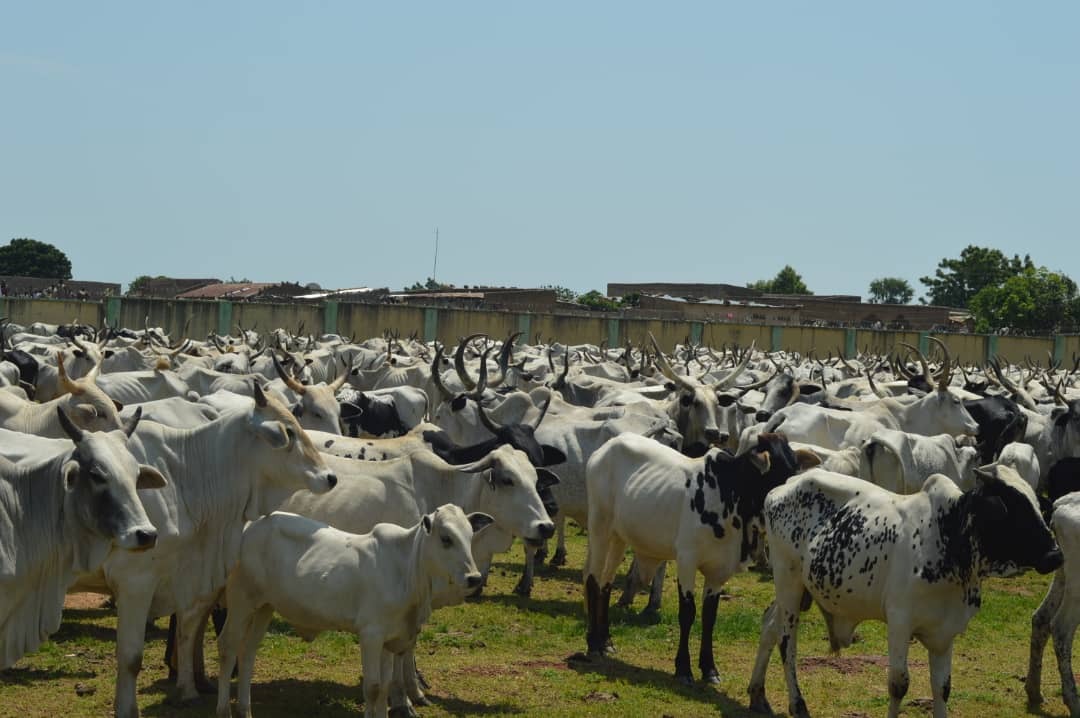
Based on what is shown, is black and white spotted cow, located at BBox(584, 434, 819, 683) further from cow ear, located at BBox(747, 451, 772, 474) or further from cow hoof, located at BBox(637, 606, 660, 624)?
cow hoof, located at BBox(637, 606, 660, 624)

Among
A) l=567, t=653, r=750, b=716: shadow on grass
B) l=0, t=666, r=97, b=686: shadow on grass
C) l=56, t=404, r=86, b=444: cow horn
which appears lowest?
l=0, t=666, r=97, b=686: shadow on grass

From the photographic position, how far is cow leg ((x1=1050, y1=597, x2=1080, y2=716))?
8875 mm

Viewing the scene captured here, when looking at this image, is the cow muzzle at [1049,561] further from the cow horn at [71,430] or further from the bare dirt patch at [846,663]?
the cow horn at [71,430]

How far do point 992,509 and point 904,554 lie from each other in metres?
0.57

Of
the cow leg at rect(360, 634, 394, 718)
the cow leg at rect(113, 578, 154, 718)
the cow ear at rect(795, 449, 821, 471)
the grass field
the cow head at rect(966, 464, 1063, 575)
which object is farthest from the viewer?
the cow ear at rect(795, 449, 821, 471)

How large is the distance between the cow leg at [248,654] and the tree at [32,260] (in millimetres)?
89152

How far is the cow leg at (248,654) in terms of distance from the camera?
752 cm

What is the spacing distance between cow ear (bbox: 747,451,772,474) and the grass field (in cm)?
150

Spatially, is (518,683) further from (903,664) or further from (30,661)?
(30,661)

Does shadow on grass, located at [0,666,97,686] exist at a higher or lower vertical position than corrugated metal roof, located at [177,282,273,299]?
lower

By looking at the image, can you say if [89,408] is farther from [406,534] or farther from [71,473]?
[71,473]

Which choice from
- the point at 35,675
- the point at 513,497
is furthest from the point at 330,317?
the point at 513,497

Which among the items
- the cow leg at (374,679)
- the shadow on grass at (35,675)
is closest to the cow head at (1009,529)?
the cow leg at (374,679)

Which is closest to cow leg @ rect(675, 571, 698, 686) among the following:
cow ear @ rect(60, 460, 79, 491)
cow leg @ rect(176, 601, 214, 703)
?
cow leg @ rect(176, 601, 214, 703)
